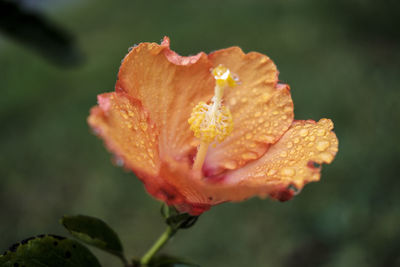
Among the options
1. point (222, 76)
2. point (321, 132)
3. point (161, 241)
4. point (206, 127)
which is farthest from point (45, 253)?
point (321, 132)

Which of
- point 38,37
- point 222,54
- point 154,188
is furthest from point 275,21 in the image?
point 154,188

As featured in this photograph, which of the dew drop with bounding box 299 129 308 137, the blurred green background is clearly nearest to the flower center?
the dew drop with bounding box 299 129 308 137

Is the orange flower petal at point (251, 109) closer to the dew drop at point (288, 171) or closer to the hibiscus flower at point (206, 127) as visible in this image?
the hibiscus flower at point (206, 127)

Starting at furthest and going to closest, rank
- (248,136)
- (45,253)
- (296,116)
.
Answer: (296,116)
(248,136)
(45,253)

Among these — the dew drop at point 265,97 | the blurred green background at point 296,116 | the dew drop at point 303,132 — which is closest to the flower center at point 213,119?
the dew drop at point 265,97

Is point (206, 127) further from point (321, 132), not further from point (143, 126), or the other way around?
point (321, 132)

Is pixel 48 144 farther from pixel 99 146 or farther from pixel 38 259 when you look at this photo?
pixel 38 259
